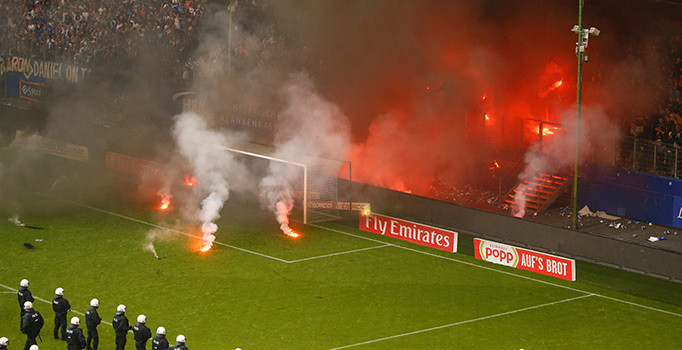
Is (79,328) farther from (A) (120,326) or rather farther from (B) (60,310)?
(B) (60,310)

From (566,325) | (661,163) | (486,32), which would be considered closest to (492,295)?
(566,325)

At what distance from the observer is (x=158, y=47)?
123 feet

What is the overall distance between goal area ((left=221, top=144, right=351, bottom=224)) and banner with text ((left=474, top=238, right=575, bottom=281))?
4192 mm

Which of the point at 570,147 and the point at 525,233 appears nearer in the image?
the point at 525,233

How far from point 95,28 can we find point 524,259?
22.4m

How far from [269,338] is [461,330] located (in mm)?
3516

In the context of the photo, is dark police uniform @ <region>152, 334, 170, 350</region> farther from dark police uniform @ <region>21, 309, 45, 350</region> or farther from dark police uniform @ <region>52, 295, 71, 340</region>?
dark police uniform @ <region>52, 295, 71, 340</region>

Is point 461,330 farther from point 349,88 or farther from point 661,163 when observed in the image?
point 349,88

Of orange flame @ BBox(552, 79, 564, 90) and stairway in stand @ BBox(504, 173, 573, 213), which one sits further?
orange flame @ BBox(552, 79, 564, 90)

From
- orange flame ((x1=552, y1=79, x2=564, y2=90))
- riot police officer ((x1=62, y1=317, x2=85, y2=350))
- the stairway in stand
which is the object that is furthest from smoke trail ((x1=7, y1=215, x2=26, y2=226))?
orange flame ((x1=552, y1=79, x2=564, y2=90))

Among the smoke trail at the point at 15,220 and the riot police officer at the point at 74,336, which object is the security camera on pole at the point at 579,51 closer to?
the riot police officer at the point at 74,336

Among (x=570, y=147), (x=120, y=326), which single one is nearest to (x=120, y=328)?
(x=120, y=326)

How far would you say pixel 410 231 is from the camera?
25547 mm

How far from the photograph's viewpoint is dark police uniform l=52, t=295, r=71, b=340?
19188 mm
